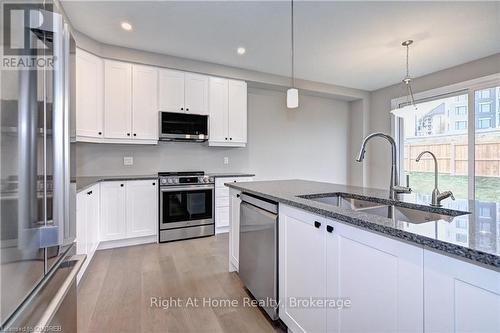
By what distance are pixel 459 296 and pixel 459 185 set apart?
14.1 feet

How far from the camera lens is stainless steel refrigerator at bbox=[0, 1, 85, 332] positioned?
58 centimetres

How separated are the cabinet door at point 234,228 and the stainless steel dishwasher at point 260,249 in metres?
0.16

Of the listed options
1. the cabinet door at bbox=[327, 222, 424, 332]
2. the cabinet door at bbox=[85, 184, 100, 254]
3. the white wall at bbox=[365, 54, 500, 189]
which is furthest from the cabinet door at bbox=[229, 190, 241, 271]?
the white wall at bbox=[365, 54, 500, 189]

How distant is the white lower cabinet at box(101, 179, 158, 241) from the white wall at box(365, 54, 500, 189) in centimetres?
452

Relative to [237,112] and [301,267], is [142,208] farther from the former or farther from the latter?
[301,267]

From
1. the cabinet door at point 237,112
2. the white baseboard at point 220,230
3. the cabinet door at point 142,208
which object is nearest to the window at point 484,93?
the cabinet door at point 237,112

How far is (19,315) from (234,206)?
6.19 feet

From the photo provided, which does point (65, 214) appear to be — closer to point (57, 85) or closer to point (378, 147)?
point (57, 85)

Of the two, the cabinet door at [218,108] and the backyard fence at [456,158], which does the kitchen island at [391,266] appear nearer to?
the cabinet door at [218,108]

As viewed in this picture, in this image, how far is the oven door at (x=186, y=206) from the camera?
340cm

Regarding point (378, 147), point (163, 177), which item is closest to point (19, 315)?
point (163, 177)

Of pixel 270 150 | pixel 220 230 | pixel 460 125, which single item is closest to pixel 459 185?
pixel 460 125

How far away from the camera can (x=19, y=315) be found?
1.98 ft

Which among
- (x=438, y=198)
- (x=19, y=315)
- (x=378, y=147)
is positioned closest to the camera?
(x=19, y=315)
